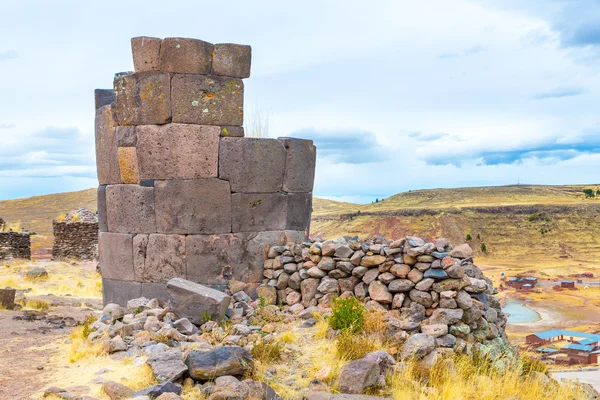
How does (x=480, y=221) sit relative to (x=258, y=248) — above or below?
below

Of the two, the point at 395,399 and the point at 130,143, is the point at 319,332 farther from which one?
the point at 130,143

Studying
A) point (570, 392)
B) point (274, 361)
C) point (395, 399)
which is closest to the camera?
point (395, 399)

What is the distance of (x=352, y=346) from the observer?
5.67m

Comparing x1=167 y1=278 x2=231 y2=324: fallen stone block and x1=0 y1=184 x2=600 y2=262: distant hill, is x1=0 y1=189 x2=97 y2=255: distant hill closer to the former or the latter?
x1=0 y1=184 x2=600 y2=262: distant hill

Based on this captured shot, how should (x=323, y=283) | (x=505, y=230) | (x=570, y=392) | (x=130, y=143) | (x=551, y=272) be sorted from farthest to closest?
(x=505, y=230)
(x=551, y=272)
(x=130, y=143)
(x=323, y=283)
(x=570, y=392)

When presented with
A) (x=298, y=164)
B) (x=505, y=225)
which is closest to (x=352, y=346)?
(x=298, y=164)

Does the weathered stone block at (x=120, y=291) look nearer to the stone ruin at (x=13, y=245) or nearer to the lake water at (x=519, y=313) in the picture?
the stone ruin at (x=13, y=245)

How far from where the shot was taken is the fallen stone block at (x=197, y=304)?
6641mm

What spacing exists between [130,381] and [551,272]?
43.9 m

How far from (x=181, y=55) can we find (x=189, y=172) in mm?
1621

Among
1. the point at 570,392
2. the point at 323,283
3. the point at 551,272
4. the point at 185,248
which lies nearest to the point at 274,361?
the point at 323,283

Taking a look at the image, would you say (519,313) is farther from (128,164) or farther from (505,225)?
(128,164)

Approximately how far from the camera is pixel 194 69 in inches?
299

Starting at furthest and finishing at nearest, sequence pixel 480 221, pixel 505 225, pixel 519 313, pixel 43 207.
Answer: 1. pixel 43 207
2. pixel 505 225
3. pixel 480 221
4. pixel 519 313
